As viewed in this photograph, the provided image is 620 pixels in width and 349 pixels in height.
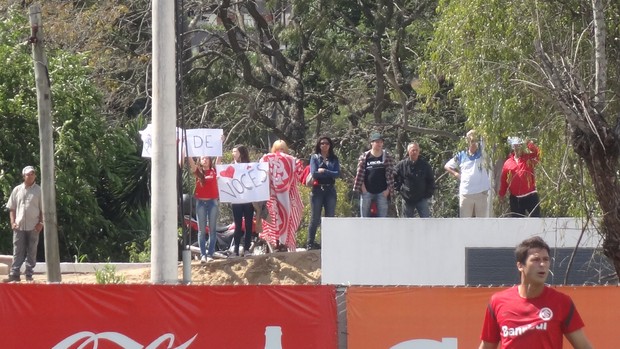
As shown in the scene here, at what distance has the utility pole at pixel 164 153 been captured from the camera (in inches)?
451

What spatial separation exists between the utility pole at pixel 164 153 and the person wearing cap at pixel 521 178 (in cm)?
407

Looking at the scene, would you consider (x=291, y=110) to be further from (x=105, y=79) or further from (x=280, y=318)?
(x=280, y=318)

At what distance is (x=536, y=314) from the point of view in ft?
21.4

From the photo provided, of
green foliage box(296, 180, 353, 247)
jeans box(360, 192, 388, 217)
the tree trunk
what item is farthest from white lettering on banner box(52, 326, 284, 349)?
green foliage box(296, 180, 353, 247)

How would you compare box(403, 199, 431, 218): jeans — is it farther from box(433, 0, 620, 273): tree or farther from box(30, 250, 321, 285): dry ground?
box(433, 0, 620, 273): tree

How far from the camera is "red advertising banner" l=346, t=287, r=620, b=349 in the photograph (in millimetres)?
9953

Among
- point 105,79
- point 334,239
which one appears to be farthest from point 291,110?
point 334,239

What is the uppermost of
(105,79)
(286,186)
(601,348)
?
(105,79)

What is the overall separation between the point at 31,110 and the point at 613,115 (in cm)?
1316

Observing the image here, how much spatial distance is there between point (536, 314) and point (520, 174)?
791 cm

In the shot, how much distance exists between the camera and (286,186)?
16.2 metres

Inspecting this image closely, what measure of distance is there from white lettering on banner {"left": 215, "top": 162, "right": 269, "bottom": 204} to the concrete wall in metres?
2.01

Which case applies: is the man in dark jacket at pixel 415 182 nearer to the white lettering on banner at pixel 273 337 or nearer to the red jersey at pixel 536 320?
the white lettering on banner at pixel 273 337

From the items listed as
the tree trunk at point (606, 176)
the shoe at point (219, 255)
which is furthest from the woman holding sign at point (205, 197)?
the tree trunk at point (606, 176)
